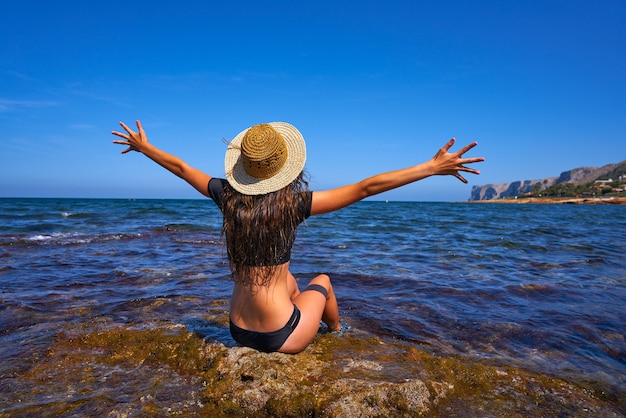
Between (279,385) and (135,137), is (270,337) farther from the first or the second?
(135,137)

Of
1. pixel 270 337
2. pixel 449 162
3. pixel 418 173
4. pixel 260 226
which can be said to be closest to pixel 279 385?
pixel 270 337

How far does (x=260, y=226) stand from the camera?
3092 mm

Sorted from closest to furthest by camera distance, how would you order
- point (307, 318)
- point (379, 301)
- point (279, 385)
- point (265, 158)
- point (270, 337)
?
point (265, 158) < point (279, 385) < point (270, 337) < point (307, 318) < point (379, 301)

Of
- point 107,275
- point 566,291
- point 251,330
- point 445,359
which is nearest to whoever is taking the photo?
point 251,330

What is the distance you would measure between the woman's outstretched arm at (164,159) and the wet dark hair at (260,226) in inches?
15.5

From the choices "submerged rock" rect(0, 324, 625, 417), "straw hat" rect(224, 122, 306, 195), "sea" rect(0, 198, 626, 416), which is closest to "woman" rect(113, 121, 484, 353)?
"straw hat" rect(224, 122, 306, 195)

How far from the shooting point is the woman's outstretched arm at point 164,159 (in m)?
3.50

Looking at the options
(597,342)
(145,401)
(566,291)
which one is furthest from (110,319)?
(566,291)

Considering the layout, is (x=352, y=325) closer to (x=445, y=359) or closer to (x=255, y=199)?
(x=445, y=359)

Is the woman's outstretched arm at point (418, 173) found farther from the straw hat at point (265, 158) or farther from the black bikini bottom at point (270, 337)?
the black bikini bottom at point (270, 337)

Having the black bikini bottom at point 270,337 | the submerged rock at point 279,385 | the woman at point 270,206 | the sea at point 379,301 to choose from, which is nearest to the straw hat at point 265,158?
the woman at point 270,206

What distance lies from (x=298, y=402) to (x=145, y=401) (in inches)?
47.1

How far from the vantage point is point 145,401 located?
297 centimetres

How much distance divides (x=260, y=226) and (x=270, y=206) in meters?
0.19
